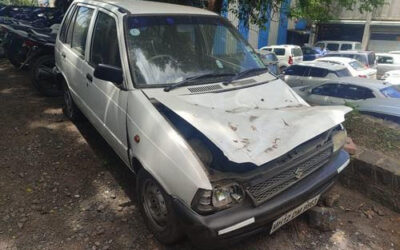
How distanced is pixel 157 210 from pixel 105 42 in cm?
194

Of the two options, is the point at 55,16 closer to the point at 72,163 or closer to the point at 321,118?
the point at 72,163

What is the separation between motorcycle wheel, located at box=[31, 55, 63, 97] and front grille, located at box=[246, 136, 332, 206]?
5.65 m

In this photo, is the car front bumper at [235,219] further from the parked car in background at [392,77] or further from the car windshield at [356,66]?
→ the parked car in background at [392,77]

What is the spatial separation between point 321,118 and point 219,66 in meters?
1.26

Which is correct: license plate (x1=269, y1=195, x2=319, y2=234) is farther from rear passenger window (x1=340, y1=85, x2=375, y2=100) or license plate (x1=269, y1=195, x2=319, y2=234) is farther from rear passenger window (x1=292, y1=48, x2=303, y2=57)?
rear passenger window (x1=292, y1=48, x2=303, y2=57)

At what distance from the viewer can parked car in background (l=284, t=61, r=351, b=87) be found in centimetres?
1131

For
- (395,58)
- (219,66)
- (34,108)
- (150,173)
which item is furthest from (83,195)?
(395,58)

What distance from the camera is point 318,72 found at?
11.6m

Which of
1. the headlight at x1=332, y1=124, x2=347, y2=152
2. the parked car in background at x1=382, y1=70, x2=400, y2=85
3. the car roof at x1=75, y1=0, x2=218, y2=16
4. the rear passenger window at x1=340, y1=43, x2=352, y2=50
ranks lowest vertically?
the parked car in background at x1=382, y1=70, x2=400, y2=85

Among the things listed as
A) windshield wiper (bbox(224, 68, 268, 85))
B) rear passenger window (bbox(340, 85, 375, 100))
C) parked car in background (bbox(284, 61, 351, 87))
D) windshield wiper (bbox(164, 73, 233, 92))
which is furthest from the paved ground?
parked car in background (bbox(284, 61, 351, 87))

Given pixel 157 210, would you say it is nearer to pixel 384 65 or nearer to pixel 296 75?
pixel 296 75

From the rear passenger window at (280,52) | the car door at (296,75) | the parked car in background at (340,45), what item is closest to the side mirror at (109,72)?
the car door at (296,75)

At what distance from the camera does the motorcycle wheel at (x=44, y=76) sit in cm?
673

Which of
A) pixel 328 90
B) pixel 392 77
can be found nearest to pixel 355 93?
pixel 328 90
